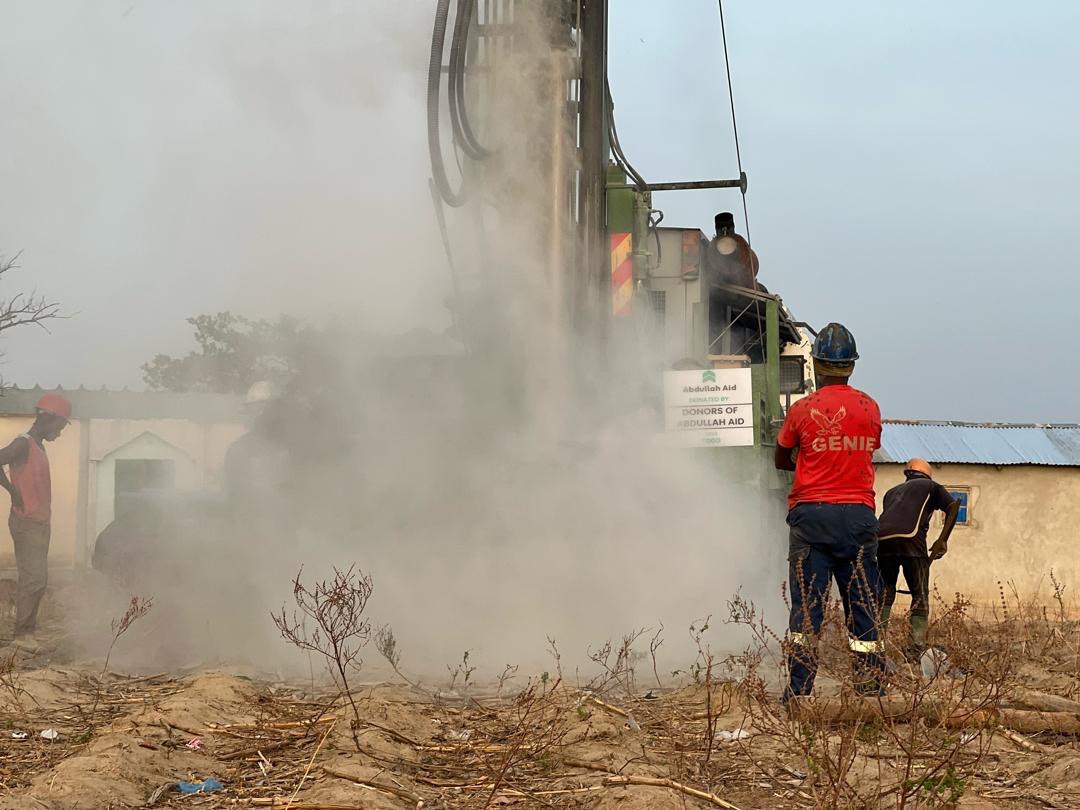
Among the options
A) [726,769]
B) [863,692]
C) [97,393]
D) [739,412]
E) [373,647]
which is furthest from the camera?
[97,393]

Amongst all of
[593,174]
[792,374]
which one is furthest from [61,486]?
[593,174]

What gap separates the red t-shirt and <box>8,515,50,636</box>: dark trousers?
524 cm

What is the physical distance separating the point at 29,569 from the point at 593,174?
178 inches

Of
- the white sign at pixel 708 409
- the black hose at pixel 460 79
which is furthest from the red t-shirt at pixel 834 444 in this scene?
the black hose at pixel 460 79

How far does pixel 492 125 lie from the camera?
7.32 meters

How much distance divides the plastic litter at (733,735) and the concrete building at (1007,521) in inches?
462

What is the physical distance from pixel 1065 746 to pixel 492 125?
4900 mm

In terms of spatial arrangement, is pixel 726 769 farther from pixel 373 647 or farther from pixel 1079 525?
pixel 1079 525

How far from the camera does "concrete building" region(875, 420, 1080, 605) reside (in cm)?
1541

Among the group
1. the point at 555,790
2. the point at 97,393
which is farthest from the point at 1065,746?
the point at 97,393

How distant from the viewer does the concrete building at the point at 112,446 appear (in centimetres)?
2092

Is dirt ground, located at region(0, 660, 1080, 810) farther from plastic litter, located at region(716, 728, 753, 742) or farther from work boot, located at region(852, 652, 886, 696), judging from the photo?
work boot, located at region(852, 652, 886, 696)

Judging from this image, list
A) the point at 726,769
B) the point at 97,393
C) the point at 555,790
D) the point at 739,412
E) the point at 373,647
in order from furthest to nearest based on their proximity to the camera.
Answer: the point at 97,393
the point at 739,412
the point at 373,647
the point at 726,769
the point at 555,790

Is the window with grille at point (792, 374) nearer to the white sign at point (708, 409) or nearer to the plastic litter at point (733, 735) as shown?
the white sign at point (708, 409)
